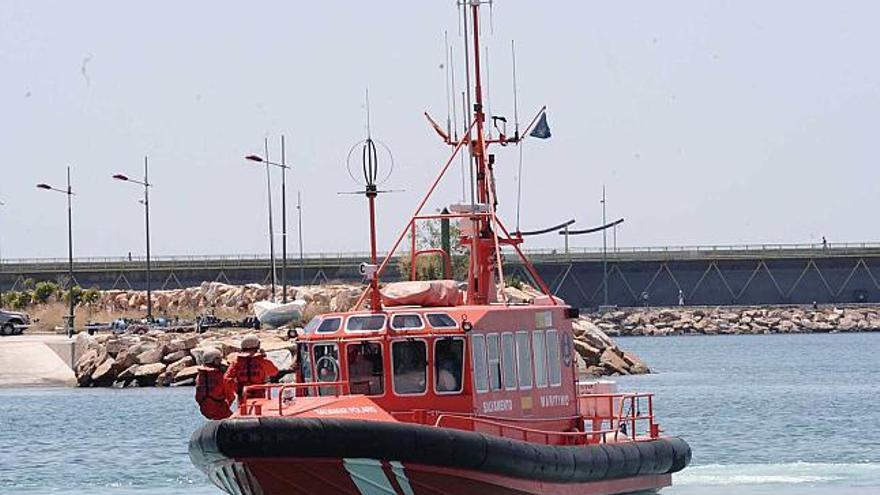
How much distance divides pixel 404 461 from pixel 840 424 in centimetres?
2162

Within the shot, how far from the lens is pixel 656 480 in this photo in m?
25.3

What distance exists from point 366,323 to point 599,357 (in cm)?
3912

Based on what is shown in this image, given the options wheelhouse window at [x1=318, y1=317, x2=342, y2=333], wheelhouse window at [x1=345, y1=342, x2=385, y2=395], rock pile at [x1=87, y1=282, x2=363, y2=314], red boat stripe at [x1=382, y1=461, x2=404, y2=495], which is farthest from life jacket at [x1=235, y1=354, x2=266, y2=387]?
rock pile at [x1=87, y1=282, x2=363, y2=314]

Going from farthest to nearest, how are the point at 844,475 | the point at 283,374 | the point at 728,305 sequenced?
the point at 728,305 < the point at 283,374 < the point at 844,475

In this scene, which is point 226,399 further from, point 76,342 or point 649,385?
point 76,342

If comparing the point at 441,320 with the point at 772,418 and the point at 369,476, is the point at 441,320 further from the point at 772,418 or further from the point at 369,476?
the point at 772,418

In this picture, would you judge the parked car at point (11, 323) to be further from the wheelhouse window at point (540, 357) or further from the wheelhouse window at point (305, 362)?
the wheelhouse window at point (305, 362)

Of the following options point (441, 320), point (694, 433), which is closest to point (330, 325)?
point (441, 320)

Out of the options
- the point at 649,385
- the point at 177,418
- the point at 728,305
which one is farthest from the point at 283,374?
the point at 728,305

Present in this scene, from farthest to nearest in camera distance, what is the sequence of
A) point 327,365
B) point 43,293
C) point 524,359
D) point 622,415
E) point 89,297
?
point 43,293, point 89,297, point 622,415, point 524,359, point 327,365

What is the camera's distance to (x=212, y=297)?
92.1 meters

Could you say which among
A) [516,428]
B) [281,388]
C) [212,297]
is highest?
[212,297]

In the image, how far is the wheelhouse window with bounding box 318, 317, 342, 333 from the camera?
21.9 meters

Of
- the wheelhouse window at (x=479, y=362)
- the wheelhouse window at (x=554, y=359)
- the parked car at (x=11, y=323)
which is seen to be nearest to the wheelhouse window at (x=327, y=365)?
the wheelhouse window at (x=479, y=362)
